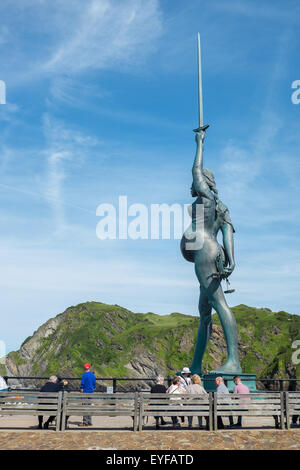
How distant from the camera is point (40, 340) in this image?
186 meters

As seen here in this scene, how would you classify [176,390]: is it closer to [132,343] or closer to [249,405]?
[249,405]

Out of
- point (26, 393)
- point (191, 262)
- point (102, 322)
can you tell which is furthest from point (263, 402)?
point (102, 322)

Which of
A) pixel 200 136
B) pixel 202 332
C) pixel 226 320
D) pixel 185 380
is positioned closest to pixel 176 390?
pixel 185 380

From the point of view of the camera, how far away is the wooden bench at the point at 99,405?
1227cm

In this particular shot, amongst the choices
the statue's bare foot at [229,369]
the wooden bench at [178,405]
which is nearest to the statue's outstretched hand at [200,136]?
the statue's bare foot at [229,369]

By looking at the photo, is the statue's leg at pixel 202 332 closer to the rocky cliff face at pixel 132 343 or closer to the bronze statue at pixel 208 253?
the bronze statue at pixel 208 253

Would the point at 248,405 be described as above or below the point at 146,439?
above

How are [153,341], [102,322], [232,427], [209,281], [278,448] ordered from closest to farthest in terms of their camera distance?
[278,448]
[232,427]
[209,281]
[153,341]
[102,322]

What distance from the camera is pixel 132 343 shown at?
549ft

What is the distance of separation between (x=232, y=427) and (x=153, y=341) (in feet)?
504

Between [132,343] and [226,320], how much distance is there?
152582 mm

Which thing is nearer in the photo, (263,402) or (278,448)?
(278,448)
